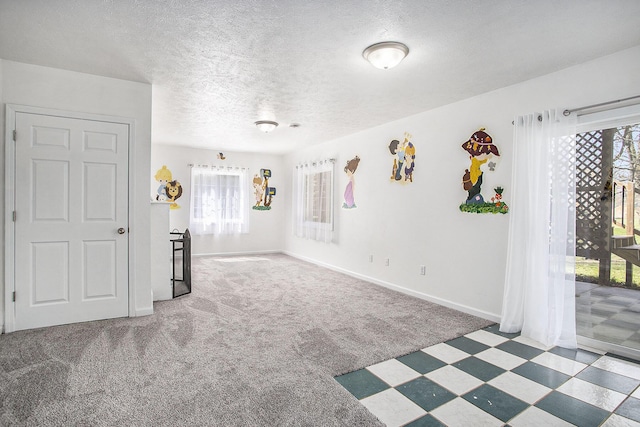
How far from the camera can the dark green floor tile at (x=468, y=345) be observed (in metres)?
2.80

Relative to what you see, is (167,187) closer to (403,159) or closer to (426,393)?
(403,159)

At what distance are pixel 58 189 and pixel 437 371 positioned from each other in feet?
12.4

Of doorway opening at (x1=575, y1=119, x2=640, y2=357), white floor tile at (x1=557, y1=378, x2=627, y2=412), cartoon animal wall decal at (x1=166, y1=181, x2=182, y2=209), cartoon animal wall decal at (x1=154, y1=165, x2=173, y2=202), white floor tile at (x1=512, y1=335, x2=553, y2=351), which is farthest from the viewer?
cartoon animal wall decal at (x1=166, y1=181, x2=182, y2=209)

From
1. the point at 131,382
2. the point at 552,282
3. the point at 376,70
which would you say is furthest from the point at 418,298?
the point at 131,382

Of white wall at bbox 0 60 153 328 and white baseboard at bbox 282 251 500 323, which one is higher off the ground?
white wall at bbox 0 60 153 328

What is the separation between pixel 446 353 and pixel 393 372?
0.61 metres

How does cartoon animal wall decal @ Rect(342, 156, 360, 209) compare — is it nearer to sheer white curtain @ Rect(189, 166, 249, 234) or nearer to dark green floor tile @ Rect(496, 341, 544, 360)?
sheer white curtain @ Rect(189, 166, 249, 234)

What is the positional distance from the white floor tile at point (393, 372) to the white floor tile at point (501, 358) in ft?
2.25

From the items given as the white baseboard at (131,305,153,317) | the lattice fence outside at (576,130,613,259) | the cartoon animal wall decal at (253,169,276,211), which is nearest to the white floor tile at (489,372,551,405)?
the lattice fence outside at (576,130,613,259)

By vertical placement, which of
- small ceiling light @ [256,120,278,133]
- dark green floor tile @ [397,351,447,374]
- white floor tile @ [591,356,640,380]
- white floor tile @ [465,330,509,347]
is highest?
small ceiling light @ [256,120,278,133]

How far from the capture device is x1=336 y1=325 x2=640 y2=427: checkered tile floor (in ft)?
6.31

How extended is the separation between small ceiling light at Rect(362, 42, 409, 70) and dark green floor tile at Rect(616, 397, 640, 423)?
281 cm

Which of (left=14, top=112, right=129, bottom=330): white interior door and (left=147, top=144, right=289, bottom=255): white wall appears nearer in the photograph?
(left=14, top=112, right=129, bottom=330): white interior door

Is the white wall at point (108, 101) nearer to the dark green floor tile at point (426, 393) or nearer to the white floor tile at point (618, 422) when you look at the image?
the dark green floor tile at point (426, 393)
